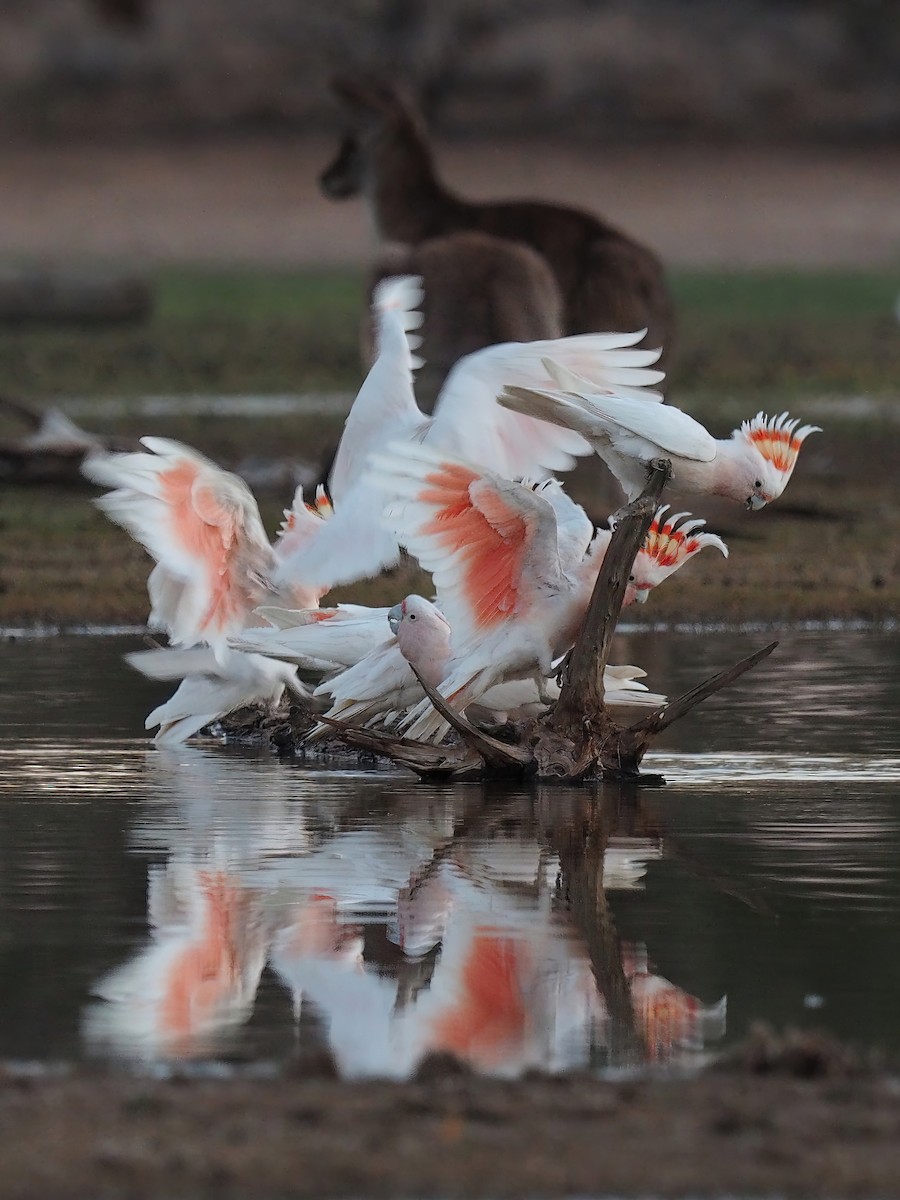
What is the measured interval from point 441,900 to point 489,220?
12797 millimetres

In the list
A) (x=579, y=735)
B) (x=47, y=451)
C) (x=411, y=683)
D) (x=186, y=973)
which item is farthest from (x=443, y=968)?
Result: (x=47, y=451)

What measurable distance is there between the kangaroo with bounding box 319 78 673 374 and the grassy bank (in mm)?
1201

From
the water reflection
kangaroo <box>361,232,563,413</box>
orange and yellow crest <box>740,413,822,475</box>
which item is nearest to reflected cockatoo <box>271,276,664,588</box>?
orange and yellow crest <box>740,413,822,475</box>

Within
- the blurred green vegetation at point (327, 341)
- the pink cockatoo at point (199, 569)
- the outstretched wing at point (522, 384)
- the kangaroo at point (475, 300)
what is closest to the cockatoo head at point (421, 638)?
the outstretched wing at point (522, 384)

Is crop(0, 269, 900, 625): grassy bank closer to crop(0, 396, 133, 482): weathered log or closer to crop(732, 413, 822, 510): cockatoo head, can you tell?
crop(0, 396, 133, 482): weathered log

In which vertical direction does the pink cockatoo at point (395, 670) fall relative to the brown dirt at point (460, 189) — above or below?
below

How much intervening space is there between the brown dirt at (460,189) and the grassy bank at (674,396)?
3084 millimetres

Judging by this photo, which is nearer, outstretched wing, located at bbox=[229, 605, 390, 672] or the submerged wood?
the submerged wood

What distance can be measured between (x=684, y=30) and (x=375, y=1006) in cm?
5056

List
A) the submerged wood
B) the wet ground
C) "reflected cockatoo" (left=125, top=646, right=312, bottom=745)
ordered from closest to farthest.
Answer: the wet ground < the submerged wood < "reflected cockatoo" (left=125, top=646, right=312, bottom=745)

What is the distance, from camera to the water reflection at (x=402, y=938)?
595 centimetres

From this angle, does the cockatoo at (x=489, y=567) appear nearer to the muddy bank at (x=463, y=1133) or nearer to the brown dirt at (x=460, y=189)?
the muddy bank at (x=463, y=1133)

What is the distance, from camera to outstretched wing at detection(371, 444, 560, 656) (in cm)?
938

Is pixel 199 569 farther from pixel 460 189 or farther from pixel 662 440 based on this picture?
pixel 460 189
